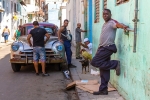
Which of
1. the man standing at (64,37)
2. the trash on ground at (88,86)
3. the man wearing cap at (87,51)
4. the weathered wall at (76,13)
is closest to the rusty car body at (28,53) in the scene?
the man standing at (64,37)

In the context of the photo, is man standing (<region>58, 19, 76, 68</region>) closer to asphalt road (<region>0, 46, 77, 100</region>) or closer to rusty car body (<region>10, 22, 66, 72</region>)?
rusty car body (<region>10, 22, 66, 72</region>)

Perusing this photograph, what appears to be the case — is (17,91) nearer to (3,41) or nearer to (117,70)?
(117,70)

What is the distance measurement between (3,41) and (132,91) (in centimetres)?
2527

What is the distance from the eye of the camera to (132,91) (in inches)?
209

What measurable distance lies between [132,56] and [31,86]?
3612 millimetres

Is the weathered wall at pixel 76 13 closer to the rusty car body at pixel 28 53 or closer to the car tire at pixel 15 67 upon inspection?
the rusty car body at pixel 28 53

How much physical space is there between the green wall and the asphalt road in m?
1.58

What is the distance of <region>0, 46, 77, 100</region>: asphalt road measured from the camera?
22.7 feet

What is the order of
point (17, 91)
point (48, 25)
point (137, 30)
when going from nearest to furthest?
point (137, 30), point (17, 91), point (48, 25)

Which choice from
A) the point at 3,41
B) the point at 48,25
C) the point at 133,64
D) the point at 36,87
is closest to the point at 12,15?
the point at 3,41

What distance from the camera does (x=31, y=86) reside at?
8.01m

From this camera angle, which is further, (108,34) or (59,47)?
(59,47)

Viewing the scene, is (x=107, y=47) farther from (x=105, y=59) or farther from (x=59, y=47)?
(x=59, y=47)

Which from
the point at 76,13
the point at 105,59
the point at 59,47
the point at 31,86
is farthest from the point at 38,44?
the point at 76,13
